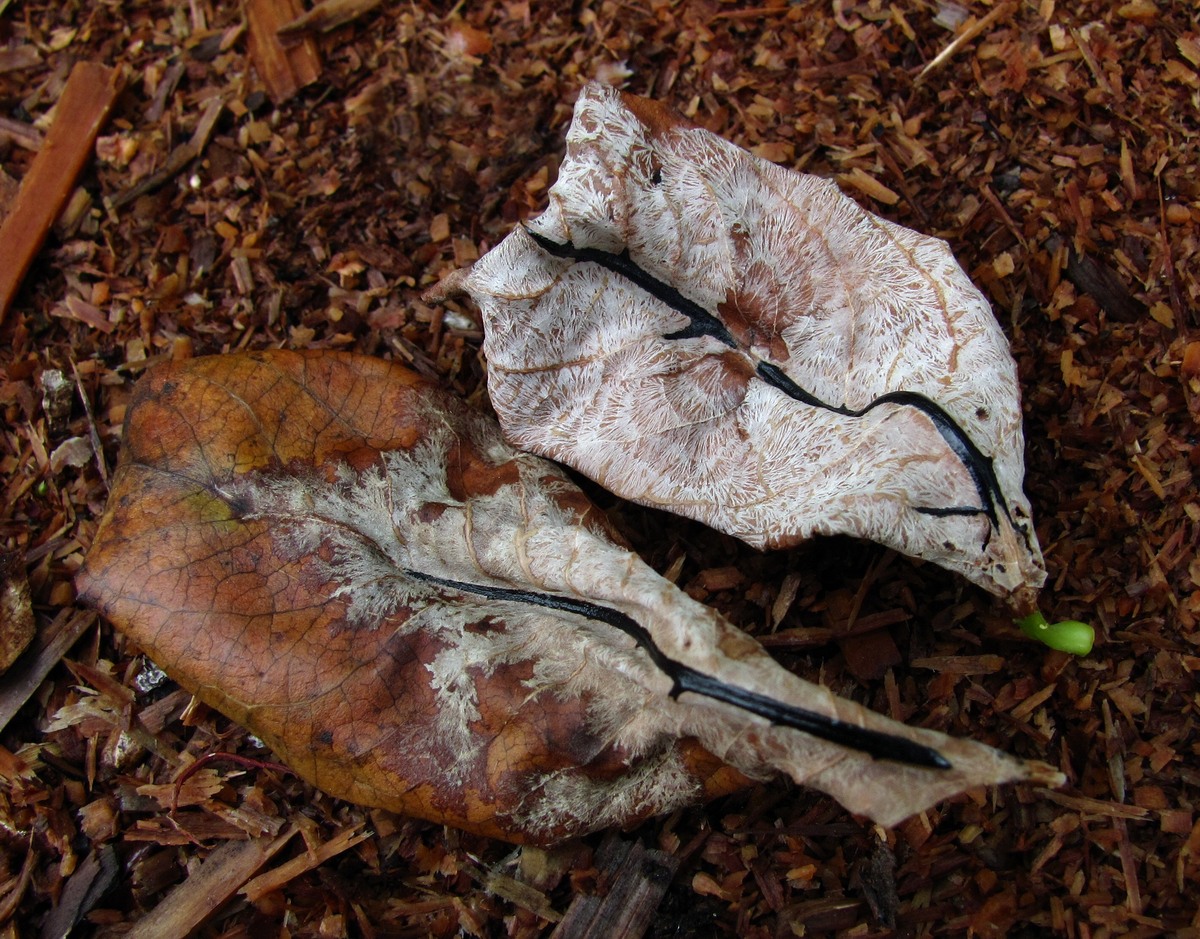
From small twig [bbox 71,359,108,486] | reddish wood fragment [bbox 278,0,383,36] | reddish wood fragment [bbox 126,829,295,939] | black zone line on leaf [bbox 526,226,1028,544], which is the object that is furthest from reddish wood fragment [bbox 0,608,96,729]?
reddish wood fragment [bbox 278,0,383,36]

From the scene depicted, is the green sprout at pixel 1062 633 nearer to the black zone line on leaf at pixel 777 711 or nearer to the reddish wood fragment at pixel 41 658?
the black zone line on leaf at pixel 777 711

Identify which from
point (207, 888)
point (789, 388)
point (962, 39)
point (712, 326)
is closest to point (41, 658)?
point (207, 888)

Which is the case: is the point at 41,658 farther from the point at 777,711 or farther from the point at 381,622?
the point at 777,711

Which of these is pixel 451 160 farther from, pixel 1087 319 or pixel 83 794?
pixel 83 794

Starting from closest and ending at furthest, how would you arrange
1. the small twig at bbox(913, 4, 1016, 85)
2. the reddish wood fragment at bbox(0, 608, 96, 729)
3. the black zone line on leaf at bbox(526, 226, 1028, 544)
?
the black zone line on leaf at bbox(526, 226, 1028, 544) < the reddish wood fragment at bbox(0, 608, 96, 729) < the small twig at bbox(913, 4, 1016, 85)

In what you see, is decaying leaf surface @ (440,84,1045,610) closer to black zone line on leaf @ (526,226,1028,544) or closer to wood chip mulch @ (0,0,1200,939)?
black zone line on leaf @ (526,226,1028,544)

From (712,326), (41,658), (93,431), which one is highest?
(712,326)
